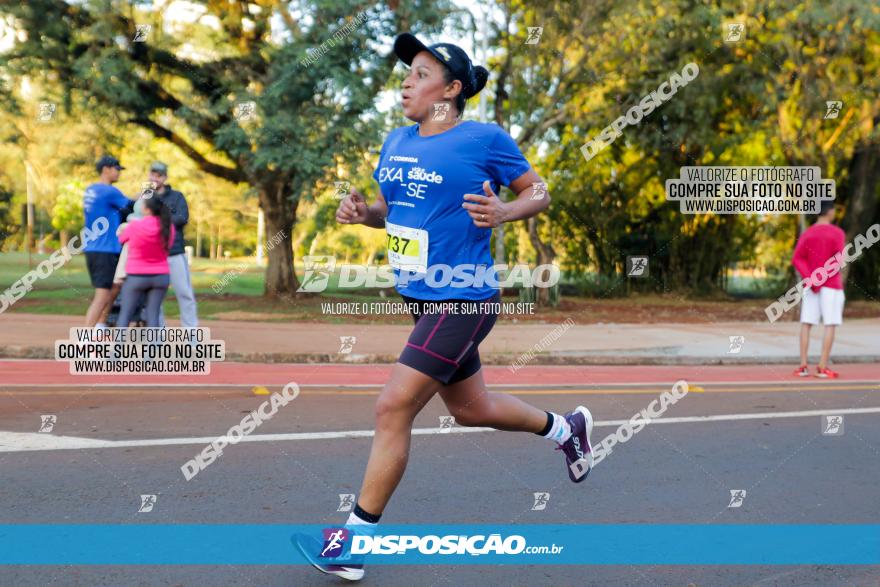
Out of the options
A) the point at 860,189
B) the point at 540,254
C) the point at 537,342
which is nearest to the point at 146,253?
the point at 537,342

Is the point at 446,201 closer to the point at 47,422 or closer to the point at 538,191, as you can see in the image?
the point at 538,191

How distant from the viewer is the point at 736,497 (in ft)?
15.4

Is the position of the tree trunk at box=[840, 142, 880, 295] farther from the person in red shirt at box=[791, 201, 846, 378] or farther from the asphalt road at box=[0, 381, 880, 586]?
the asphalt road at box=[0, 381, 880, 586]

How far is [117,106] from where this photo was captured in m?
18.0

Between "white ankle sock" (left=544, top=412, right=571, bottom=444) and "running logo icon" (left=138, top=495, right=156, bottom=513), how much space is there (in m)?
1.98

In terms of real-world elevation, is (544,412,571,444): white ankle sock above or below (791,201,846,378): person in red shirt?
below

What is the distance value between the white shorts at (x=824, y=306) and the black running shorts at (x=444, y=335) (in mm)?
7038

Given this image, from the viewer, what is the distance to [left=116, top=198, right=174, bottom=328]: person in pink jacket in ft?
29.3

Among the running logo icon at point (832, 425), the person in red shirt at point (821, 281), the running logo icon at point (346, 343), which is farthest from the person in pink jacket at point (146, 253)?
the person in red shirt at point (821, 281)

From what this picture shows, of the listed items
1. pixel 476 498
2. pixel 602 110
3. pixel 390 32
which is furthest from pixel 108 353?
pixel 602 110

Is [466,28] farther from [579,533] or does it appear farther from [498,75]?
[579,533]

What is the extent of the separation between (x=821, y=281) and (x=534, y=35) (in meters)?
9.70

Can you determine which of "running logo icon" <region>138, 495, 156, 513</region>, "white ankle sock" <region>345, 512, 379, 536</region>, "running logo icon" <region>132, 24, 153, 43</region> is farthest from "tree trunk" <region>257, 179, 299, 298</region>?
"white ankle sock" <region>345, 512, 379, 536</region>

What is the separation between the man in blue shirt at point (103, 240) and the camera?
9539 mm
